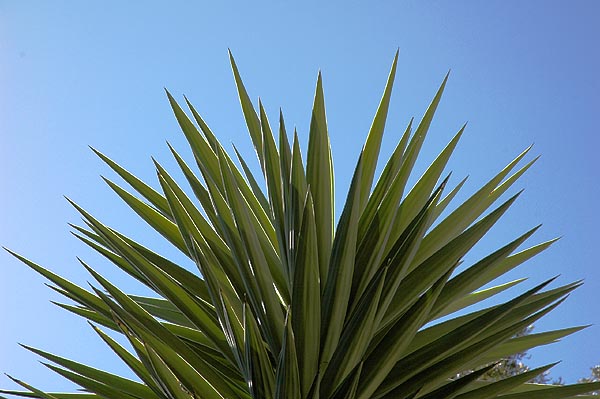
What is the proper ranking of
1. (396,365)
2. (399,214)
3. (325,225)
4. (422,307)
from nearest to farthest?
(422,307) → (396,365) → (325,225) → (399,214)

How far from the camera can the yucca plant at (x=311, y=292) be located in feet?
5.91

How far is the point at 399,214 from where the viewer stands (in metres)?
2.31

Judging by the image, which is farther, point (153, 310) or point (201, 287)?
point (153, 310)

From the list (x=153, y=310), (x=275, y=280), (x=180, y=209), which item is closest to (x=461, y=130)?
(x=275, y=280)

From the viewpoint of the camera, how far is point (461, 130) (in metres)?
2.49

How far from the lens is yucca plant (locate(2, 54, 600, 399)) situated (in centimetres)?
180

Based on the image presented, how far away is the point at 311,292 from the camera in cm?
184

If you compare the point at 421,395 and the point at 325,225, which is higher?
the point at 325,225

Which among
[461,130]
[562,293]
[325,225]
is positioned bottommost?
[562,293]

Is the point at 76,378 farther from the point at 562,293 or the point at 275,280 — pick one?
the point at 562,293

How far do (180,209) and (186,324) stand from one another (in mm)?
478

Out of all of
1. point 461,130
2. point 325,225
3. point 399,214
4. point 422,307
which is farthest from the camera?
point 461,130

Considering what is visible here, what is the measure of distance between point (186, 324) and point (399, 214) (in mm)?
732

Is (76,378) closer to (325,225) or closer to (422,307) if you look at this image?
(325,225)
